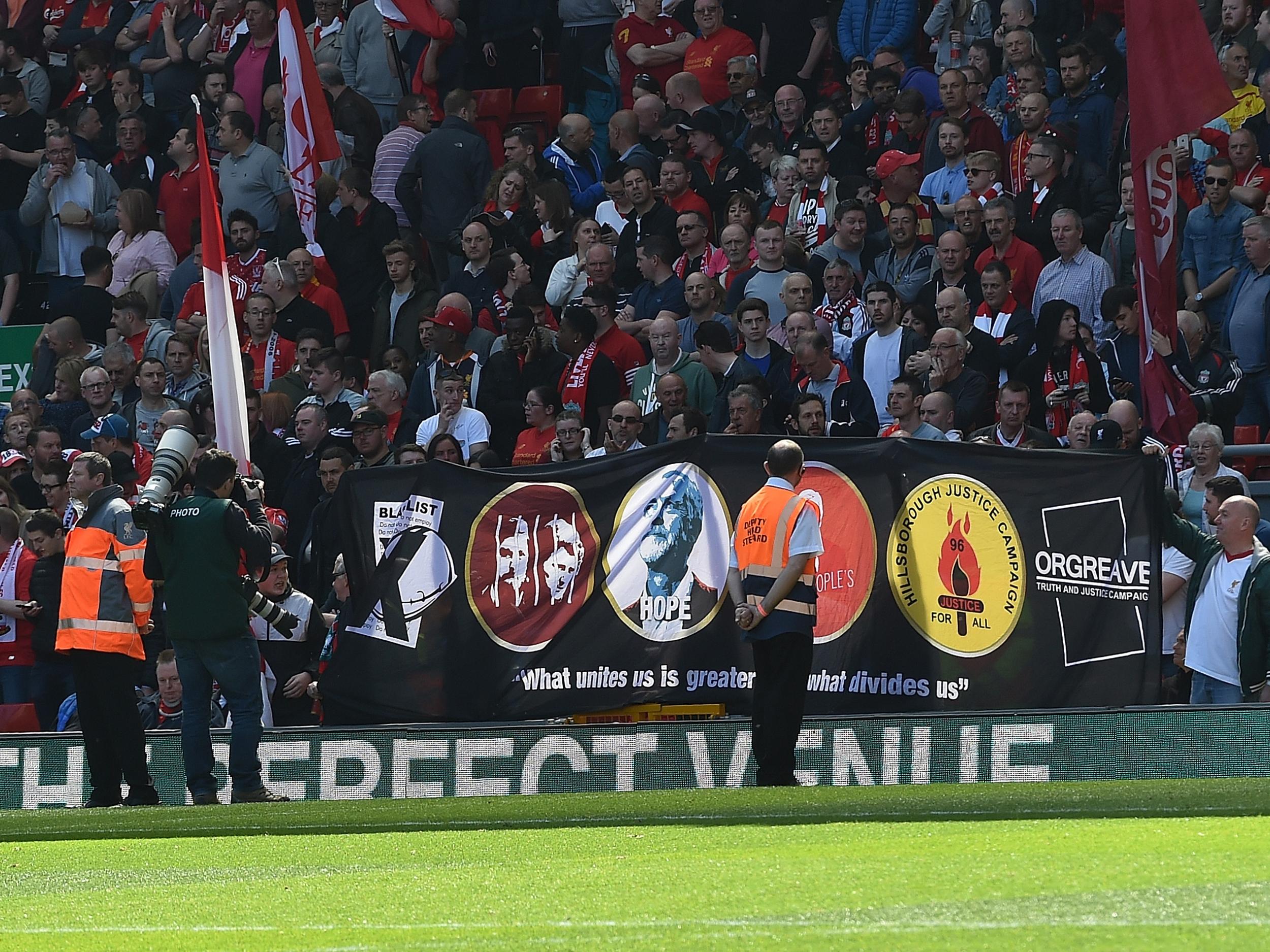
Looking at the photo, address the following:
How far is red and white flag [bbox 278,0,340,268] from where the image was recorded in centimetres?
1811

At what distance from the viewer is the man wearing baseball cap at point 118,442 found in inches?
624

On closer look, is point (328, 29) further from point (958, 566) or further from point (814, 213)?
point (958, 566)

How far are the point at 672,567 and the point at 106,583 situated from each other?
3133mm

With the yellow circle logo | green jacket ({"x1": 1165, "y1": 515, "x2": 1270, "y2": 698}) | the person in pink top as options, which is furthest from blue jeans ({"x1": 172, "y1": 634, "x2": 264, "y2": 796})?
the person in pink top

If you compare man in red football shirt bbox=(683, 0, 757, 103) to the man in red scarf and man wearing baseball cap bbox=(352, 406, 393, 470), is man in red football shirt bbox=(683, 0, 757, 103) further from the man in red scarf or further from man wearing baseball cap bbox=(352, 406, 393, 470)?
man wearing baseball cap bbox=(352, 406, 393, 470)

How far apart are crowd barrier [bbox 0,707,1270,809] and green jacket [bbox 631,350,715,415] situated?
10.9ft

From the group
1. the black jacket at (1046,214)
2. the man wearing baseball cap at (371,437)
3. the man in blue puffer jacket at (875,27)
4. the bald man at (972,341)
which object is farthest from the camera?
the man in blue puffer jacket at (875,27)

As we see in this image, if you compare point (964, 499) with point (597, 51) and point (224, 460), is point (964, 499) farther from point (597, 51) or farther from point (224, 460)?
point (597, 51)

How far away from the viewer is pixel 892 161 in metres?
15.4

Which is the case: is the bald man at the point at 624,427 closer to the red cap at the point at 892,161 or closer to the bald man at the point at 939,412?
the bald man at the point at 939,412

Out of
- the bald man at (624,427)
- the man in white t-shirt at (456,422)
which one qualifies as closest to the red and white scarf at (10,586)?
the man in white t-shirt at (456,422)

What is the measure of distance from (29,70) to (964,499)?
1483cm

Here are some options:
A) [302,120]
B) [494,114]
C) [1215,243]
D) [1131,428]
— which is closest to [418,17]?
[494,114]

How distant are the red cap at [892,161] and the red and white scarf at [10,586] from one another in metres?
7.10
